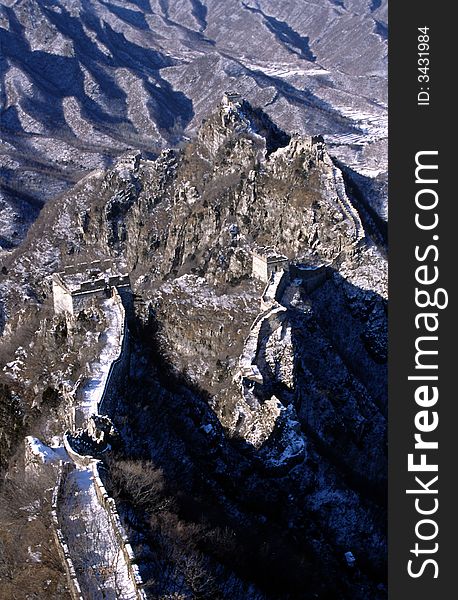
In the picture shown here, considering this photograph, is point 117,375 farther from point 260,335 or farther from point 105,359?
point 260,335

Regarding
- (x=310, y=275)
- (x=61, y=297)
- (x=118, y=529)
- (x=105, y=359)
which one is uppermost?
(x=310, y=275)

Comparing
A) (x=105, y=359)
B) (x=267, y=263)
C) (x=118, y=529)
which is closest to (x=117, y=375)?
(x=105, y=359)

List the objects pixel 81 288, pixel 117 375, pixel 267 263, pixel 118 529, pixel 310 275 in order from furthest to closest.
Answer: pixel 310 275 < pixel 267 263 < pixel 81 288 < pixel 117 375 < pixel 118 529

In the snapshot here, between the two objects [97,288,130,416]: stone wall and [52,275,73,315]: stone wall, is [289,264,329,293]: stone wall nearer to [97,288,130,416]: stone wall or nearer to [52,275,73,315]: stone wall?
[97,288,130,416]: stone wall

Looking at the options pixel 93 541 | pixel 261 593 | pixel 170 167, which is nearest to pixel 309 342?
pixel 261 593

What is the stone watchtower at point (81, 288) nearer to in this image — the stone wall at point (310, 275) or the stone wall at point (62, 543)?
the stone wall at point (310, 275)

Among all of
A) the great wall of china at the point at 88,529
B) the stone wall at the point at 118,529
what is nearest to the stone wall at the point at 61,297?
the great wall of china at the point at 88,529

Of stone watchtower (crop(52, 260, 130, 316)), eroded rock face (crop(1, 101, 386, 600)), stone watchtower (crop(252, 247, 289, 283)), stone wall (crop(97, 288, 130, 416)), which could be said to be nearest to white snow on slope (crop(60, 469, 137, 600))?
eroded rock face (crop(1, 101, 386, 600))

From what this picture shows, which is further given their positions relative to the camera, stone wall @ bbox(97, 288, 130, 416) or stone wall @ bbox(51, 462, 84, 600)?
stone wall @ bbox(97, 288, 130, 416)

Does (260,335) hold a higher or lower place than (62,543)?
higher
